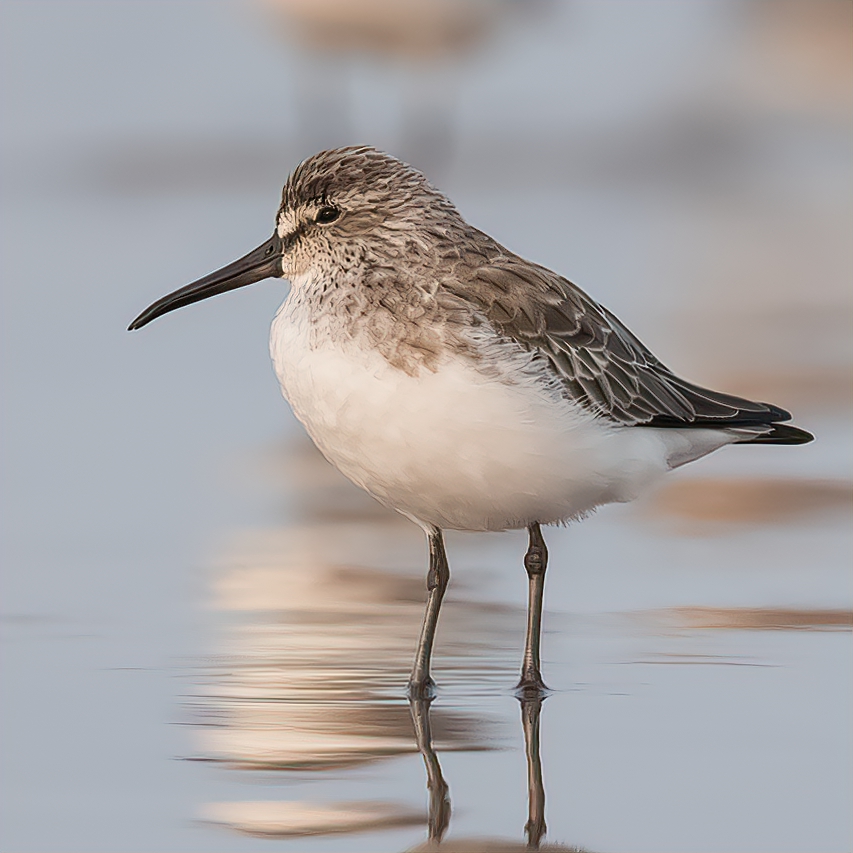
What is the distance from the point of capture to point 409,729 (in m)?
4.40

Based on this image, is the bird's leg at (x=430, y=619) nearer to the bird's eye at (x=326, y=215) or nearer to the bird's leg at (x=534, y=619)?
the bird's leg at (x=534, y=619)

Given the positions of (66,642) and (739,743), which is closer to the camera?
(739,743)

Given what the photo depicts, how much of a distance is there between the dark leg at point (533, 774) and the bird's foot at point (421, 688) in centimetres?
25

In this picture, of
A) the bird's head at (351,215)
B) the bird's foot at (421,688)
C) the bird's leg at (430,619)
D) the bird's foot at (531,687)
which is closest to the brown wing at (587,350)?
the bird's head at (351,215)

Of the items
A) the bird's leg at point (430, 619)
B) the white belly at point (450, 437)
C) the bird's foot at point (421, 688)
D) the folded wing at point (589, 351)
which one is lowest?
the bird's foot at point (421, 688)

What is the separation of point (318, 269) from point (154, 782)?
61.7 inches

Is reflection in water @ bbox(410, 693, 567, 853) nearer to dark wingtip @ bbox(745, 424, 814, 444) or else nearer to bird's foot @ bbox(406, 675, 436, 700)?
bird's foot @ bbox(406, 675, 436, 700)

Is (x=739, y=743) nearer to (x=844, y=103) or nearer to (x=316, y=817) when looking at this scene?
(x=316, y=817)

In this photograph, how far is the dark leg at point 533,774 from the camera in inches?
144

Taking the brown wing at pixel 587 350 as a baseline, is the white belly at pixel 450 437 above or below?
below

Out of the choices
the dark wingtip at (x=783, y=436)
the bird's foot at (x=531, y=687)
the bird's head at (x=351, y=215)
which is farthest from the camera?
the dark wingtip at (x=783, y=436)

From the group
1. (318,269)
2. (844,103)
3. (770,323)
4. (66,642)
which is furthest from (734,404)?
(844,103)

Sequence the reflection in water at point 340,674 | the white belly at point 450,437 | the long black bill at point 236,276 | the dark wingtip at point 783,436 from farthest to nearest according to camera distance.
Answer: the dark wingtip at point 783,436
the long black bill at point 236,276
the white belly at point 450,437
the reflection in water at point 340,674

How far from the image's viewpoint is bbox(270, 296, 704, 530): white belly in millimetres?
4488
